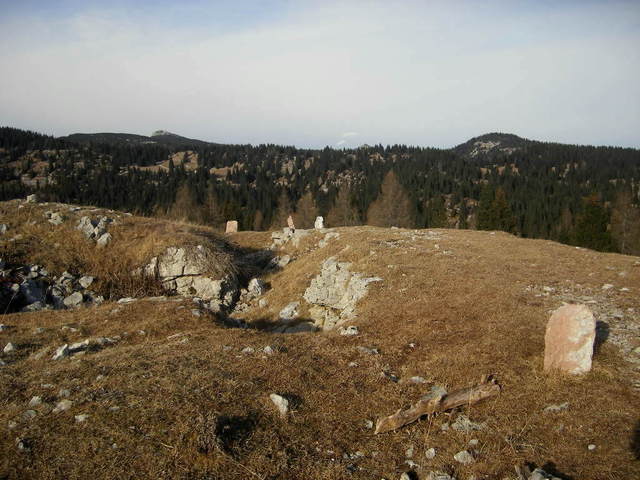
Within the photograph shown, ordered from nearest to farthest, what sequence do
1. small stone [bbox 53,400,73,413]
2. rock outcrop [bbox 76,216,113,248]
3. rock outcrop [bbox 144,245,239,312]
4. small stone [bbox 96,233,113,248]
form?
1. small stone [bbox 53,400,73,413]
2. rock outcrop [bbox 144,245,239,312]
3. small stone [bbox 96,233,113,248]
4. rock outcrop [bbox 76,216,113,248]

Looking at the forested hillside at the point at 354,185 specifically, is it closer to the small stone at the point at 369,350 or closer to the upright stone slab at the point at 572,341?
the upright stone slab at the point at 572,341

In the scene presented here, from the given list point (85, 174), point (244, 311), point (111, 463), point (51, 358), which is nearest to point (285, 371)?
point (111, 463)

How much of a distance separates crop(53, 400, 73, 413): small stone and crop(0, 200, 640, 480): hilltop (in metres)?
0.04

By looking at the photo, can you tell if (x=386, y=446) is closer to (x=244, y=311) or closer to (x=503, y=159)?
(x=244, y=311)

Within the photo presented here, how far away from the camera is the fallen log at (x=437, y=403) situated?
237 inches

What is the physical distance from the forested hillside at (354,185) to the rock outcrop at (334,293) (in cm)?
4561

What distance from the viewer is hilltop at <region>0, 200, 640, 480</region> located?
5109 millimetres

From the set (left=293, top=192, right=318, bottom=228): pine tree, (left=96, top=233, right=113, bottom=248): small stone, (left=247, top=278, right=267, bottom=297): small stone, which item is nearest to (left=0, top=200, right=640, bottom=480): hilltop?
(left=96, top=233, right=113, bottom=248): small stone

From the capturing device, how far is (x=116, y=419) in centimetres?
559

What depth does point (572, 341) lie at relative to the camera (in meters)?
Answer: 7.50

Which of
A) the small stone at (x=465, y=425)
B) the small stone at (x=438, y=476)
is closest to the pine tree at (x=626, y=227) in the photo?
the small stone at (x=465, y=425)

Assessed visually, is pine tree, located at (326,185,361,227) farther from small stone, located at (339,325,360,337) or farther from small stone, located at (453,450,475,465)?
small stone, located at (453,450,475,465)

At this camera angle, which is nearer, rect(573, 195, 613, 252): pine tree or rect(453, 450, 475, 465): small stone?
rect(453, 450, 475, 465): small stone

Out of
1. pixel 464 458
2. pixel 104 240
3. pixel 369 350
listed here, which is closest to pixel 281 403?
pixel 464 458
